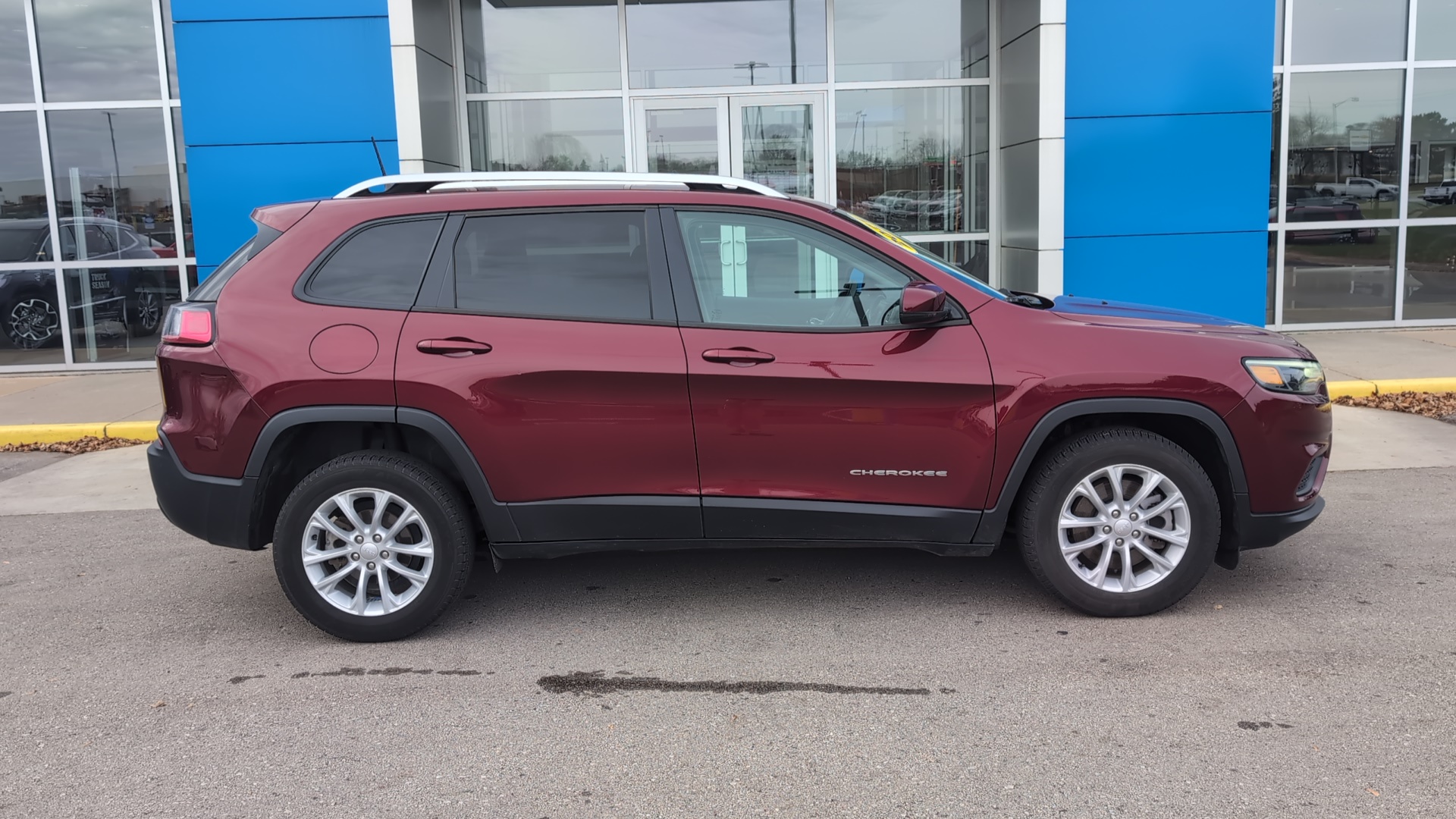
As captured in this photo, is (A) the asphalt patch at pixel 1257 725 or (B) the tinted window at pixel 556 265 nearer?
(A) the asphalt patch at pixel 1257 725

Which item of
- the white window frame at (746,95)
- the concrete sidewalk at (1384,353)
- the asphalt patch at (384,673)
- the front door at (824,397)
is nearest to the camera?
the asphalt patch at (384,673)

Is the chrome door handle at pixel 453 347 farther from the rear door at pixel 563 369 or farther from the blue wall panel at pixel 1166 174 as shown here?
the blue wall panel at pixel 1166 174

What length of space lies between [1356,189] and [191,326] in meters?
12.1

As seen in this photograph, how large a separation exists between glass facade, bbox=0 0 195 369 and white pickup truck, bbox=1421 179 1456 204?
43.8 ft

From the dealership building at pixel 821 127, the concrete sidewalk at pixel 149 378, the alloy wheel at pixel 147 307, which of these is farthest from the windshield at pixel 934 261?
the alloy wheel at pixel 147 307

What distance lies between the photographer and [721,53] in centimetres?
1154

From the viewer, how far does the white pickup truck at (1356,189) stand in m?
12.2

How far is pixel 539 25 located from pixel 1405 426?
28.4 ft

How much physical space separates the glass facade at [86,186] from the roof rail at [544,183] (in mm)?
8260

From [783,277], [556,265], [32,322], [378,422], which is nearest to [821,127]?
[783,277]

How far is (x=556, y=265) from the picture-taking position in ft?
14.7

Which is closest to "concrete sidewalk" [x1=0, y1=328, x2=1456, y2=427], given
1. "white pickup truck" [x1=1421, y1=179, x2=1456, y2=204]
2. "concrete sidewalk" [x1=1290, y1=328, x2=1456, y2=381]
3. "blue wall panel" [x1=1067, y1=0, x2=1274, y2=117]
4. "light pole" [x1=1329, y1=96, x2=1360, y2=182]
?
"concrete sidewalk" [x1=1290, y1=328, x2=1456, y2=381]

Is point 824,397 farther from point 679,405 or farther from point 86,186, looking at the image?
point 86,186

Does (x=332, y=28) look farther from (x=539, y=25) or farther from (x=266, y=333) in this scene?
(x=266, y=333)
